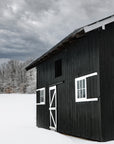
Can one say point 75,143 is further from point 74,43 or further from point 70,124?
point 74,43

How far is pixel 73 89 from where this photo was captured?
12.7 metres

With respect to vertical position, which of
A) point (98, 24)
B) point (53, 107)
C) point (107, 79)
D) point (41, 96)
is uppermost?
point (98, 24)

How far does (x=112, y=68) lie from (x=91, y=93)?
1388mm

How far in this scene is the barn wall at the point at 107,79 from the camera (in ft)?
33.3

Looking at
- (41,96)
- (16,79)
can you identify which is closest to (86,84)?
(41,96)

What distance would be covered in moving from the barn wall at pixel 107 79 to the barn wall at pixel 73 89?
204 mm

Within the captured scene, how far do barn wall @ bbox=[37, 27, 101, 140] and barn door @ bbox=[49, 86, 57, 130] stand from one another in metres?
0.44

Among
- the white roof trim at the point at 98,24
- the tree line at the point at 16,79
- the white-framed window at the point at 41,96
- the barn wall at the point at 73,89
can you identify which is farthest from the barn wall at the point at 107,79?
the tree line at the point at 16,79

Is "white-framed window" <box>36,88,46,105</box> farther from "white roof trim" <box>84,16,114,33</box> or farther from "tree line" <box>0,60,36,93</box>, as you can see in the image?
"tree line" <box>0,60,36,93</box>

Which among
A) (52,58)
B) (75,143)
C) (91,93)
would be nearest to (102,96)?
(91,93)

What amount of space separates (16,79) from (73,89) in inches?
2342

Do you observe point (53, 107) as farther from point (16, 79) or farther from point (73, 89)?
point (16, 79)

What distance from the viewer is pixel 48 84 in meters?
16.6

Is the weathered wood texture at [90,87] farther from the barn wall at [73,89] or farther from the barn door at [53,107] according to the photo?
the barn door at [53,107]
